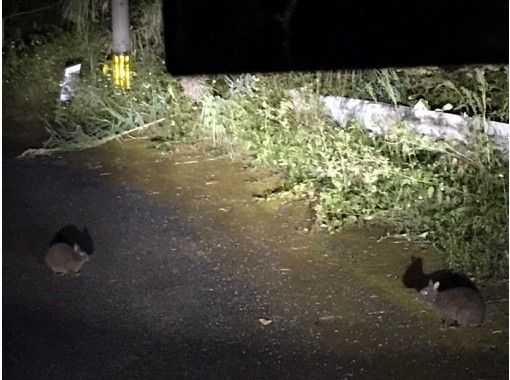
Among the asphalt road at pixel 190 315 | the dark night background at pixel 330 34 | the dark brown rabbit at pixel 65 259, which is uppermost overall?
the dark night background at pixel 330 34

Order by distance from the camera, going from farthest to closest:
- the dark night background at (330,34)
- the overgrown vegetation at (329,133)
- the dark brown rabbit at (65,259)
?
the dark night background at (330,34) < the overgrown vegetation at (329,133) < the dark brown rabbit at (65,259)

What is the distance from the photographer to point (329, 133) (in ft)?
18.8

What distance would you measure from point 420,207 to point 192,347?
170cm

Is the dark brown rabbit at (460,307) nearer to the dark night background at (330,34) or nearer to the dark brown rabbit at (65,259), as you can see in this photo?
the dark brown rabbit at (65,259)

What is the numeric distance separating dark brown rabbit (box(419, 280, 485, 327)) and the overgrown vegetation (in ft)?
1.30

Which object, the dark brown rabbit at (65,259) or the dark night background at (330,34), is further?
the dark night background at (330,34)

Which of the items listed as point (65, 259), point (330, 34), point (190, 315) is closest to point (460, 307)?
point (190, 315)

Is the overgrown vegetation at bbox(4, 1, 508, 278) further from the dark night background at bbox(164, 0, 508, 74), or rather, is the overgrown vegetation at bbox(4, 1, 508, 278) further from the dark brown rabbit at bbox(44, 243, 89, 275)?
the dark brown rabbit at bbox(44, 243, 89, 275)

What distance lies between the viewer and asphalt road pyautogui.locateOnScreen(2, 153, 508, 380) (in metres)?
3.44

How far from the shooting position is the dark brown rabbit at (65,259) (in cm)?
426

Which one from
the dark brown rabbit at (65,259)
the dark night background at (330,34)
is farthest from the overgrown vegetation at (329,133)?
the dark brown rabbit at (65,259)

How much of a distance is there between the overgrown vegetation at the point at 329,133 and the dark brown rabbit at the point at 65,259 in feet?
4.33

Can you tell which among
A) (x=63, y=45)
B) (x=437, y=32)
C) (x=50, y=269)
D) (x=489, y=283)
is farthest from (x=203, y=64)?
(x=489, y=283)

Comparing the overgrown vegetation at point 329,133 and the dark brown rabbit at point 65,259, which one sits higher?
Answer: the overgrown vegetation at point 329,133
